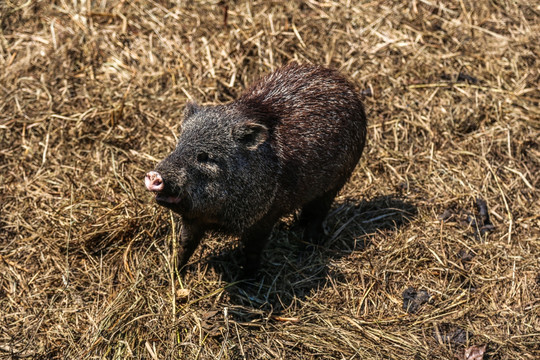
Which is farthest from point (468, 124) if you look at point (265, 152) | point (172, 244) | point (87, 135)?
point (87, 135)

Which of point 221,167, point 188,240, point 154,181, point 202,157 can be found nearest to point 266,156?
point 221,167

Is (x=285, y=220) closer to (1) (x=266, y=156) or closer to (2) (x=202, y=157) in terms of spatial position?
(1) (x=266, y=156)

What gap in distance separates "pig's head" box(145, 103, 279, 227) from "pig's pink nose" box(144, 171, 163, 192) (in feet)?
0.38

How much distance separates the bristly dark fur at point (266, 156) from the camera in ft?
17.0

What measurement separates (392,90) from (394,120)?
532 mm

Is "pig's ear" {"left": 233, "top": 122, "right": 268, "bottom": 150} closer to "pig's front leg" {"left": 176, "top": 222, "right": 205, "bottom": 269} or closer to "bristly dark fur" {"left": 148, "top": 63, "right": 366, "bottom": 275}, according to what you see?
"bristly dark fur" {"left": 148, "top": 63, "right": 366, "bottom": 275}

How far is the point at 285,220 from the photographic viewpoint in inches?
273

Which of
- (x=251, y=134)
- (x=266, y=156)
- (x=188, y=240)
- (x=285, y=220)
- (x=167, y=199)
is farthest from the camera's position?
(x=285, y=220)

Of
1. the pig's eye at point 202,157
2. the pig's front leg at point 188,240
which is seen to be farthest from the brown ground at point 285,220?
the pig's eye at point 202,157

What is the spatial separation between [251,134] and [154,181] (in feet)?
3.54

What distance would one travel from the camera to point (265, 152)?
556cm

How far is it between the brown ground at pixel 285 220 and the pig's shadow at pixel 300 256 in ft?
0.08

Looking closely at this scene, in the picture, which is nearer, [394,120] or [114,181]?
[114,181]

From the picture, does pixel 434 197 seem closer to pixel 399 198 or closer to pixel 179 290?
pixel 399 198
